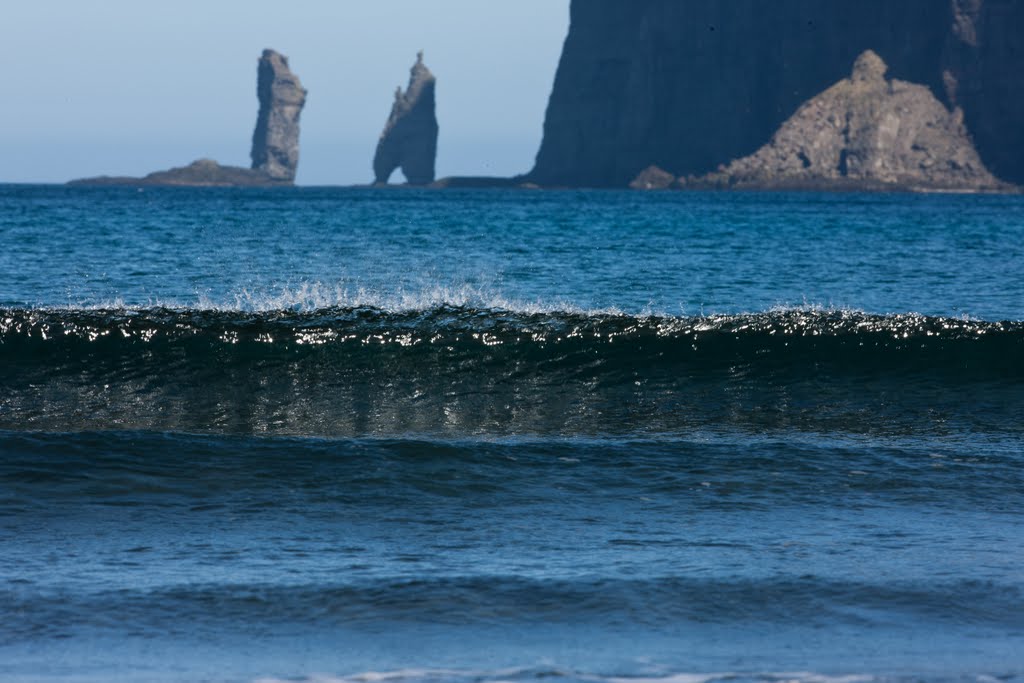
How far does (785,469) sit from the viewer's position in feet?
26.2

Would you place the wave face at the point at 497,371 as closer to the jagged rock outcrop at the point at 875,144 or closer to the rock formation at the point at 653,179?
the jagged rock outcrop at the point at 875,144

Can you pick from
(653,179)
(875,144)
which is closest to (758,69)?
(653,179)

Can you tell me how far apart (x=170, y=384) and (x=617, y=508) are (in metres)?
5.88

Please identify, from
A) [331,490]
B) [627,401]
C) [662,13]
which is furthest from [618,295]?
[662,13]

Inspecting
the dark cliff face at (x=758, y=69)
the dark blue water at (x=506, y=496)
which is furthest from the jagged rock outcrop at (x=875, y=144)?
the dark blue water at (x=506, y=496)

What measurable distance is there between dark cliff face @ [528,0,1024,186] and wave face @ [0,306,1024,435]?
162380mm

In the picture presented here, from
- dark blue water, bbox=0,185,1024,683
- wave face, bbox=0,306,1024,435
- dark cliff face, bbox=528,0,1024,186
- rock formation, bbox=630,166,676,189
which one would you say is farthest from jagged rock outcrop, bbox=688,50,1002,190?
dark blue water, bbox=0,185,1024,683

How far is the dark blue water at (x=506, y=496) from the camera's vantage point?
4.95m

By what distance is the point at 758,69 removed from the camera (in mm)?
182000

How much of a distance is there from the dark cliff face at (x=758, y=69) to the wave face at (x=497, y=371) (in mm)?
162380

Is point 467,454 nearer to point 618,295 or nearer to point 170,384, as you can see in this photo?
point 170,384

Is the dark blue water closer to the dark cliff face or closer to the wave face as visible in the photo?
the wave face

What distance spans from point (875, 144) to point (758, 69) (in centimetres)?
2616

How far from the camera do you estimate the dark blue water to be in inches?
195
